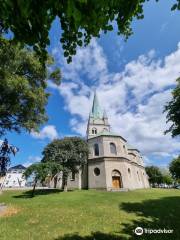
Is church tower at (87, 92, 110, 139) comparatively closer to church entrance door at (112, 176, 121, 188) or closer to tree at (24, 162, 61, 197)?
church entrance door at (112, 176, 121, 188)

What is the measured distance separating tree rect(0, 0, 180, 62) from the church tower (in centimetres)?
5678

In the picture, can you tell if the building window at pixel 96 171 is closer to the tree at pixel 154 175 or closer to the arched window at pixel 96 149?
the arched window at pixel 96 149

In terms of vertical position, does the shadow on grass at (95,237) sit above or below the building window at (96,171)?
below

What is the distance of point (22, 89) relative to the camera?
59.4 feet

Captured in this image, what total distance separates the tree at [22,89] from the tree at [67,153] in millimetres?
15583

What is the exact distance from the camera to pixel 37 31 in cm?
421

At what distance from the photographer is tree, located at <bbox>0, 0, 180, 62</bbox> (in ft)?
11.9

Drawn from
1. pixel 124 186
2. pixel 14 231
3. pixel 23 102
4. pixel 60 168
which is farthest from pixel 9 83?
pixel 124 186

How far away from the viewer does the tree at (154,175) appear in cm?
8710

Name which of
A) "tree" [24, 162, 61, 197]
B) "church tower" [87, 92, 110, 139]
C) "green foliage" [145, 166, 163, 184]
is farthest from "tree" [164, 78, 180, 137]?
"green foliage" [145, 166, 163, 184]

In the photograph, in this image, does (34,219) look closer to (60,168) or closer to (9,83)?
(9,83)

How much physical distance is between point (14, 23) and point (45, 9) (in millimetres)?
697

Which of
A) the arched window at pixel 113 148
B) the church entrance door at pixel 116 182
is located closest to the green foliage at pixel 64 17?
the church entrance door at pixel 116 182

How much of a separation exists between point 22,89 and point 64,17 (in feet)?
49.2
